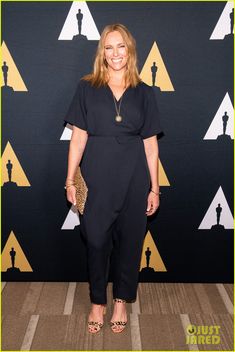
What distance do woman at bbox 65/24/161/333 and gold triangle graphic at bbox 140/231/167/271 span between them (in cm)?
50

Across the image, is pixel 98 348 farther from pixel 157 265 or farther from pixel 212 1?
pixel 212 1

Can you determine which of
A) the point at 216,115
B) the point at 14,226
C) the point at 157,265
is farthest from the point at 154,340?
the point at 216,115

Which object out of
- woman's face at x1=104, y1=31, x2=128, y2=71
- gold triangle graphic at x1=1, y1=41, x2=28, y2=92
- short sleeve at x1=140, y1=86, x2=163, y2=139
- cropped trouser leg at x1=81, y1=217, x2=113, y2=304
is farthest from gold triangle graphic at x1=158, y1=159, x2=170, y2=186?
gold triangle graphic at x1=1, y1=41, x2=28, y2=92

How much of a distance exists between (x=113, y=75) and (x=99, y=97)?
0.17 meters

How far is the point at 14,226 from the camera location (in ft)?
9.60

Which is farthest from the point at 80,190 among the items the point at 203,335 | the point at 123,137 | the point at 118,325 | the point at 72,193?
the point at 203,335

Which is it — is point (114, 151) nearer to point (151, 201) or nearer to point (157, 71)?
point (151, 201)

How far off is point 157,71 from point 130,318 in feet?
5.06

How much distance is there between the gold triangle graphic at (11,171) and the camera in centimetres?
283

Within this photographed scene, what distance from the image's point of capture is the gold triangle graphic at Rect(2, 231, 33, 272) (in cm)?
296

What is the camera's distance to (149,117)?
2391 mm

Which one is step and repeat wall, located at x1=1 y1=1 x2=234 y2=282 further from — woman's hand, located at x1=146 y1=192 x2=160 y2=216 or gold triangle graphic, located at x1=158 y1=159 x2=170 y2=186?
woman's hand, located at x1=146 y1=192 x2=160 y2=216

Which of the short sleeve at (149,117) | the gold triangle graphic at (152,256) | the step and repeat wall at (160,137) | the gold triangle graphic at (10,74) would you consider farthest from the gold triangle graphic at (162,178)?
the gold triangle graphic at (10,74)

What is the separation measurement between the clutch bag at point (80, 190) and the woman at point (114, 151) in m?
0.03
